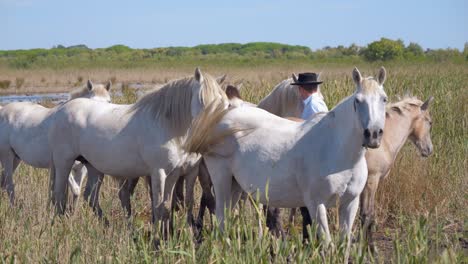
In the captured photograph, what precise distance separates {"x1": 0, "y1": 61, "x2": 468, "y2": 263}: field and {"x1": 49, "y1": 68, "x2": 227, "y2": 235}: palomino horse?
365 mm

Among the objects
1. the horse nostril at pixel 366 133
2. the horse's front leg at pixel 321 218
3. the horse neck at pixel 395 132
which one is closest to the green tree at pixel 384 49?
the horse neck at pixel 395 132

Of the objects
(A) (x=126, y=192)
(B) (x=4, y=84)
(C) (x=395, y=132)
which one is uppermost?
(C) (x=395, y=132)

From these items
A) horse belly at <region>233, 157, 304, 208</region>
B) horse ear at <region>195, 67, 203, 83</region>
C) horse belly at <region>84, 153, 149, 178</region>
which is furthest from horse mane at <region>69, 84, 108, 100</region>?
horse belly at <region>233, 157, 304, 208</region>

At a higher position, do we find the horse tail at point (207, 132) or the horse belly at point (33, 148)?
the horse tail at point (207, 132)

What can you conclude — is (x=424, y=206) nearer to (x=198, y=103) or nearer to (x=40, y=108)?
(x=198, y=103)

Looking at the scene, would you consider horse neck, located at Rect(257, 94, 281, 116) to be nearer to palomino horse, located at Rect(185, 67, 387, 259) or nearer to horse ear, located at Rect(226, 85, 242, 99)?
horse ear, located at Rect(226, 85, 242, 99)

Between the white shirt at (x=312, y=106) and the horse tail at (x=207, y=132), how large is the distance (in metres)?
1.03

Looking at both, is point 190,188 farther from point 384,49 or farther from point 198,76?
point 384,49

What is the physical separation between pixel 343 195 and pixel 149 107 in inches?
109

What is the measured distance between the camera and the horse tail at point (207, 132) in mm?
6020

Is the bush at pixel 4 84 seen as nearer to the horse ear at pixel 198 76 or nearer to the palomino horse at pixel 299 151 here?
the horse ear at pixel 198 76

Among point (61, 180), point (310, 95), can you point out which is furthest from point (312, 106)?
point (61, 180)

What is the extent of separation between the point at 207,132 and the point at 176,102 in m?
1.17

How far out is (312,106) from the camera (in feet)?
22.6
